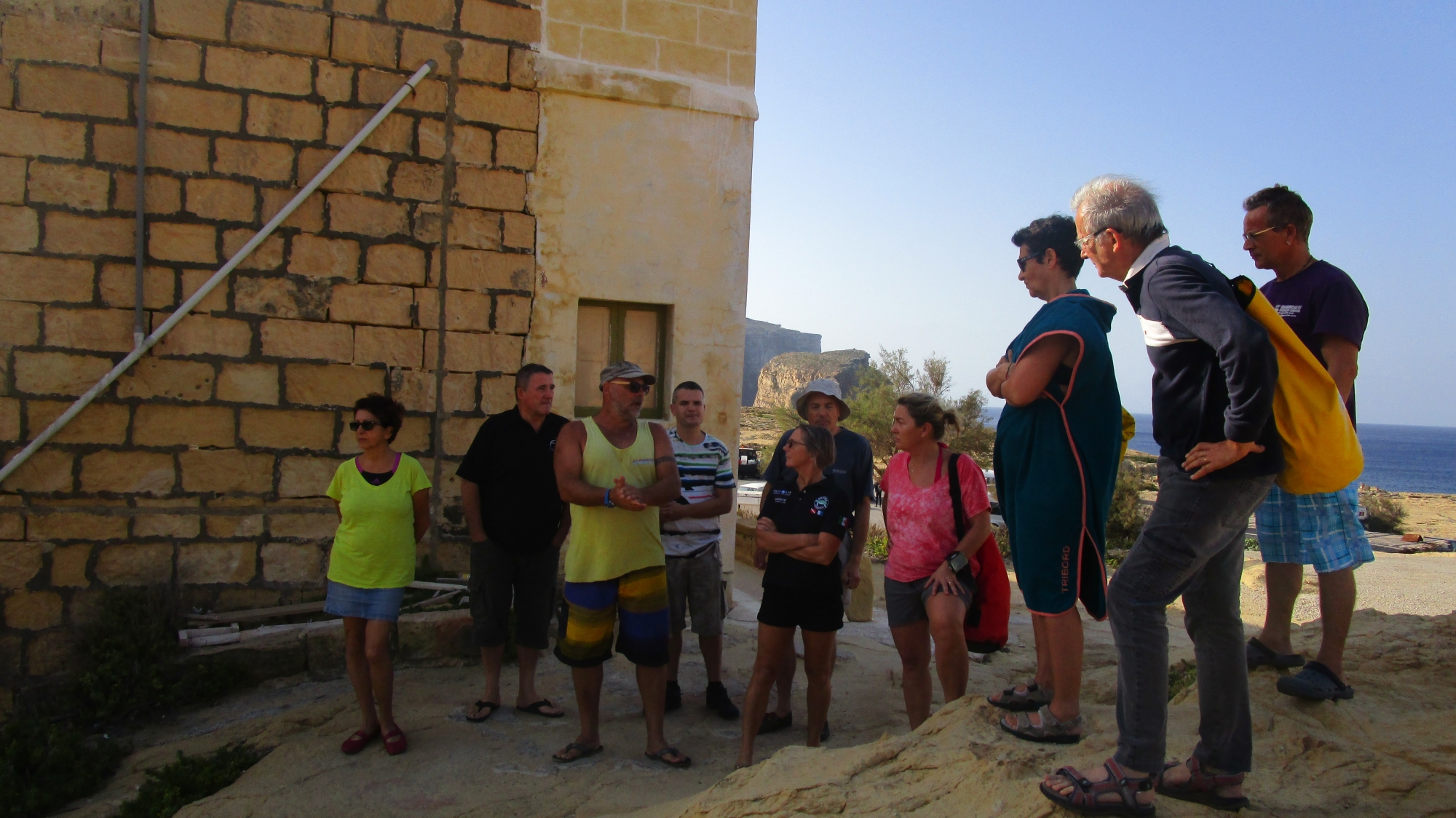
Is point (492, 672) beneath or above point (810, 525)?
beneath

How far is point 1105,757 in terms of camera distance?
2.75 meters

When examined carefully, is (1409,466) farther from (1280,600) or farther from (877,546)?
(1280,600)

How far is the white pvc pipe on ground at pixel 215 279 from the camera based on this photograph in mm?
5305

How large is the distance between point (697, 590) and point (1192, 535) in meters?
2.77

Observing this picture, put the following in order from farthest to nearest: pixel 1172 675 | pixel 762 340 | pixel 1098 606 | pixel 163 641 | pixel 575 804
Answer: pixel 762 340, pixel 163 641, pixel 1172 675, pixel 575 804, pixel 1098 606

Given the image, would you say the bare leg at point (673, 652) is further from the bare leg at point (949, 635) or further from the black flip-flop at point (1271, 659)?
the black flip-flop at point (1271, 659)

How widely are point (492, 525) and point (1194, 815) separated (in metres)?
3.51

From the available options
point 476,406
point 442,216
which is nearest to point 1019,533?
point 476,406

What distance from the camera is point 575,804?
12.4 ft

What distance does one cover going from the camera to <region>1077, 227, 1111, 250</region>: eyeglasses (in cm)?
274

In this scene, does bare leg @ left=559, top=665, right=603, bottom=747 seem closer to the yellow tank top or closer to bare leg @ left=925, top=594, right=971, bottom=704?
the yellow tank top

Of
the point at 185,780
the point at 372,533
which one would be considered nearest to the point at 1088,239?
the point at 372,533

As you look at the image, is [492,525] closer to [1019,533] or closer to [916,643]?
[916,643]

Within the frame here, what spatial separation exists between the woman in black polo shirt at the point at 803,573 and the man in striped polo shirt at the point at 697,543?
76 cm
